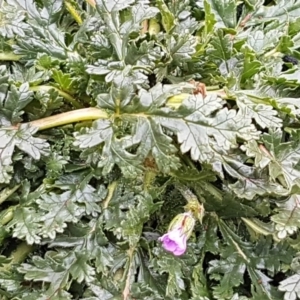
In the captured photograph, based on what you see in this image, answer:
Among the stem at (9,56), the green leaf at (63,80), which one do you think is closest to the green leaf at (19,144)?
the green leaf at (63,80)

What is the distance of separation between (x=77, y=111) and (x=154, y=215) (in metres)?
0.27

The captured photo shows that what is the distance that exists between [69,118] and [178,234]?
31 cm

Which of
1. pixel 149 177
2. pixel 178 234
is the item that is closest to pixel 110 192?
pixel 149 177

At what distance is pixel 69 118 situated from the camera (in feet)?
3.90

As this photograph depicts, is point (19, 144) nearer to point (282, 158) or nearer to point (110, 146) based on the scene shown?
point (110, 146)

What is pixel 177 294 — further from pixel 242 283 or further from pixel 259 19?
pixel 259 19

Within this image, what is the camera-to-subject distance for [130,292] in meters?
1.15

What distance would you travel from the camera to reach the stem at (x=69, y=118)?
1178 mm

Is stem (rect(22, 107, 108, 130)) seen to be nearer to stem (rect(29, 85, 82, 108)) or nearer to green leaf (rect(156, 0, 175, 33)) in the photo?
stem (rect(29, 85, 82, 108))

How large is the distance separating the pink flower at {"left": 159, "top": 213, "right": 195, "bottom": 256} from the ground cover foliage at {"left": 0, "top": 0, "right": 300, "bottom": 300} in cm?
5

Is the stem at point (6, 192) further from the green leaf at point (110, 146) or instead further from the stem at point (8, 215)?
the green leaf at point (110, 146)

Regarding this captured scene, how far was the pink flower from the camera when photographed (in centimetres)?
110

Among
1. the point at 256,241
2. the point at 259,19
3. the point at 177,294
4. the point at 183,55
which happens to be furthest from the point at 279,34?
the point at 177,294

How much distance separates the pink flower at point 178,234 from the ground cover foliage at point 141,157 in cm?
5
